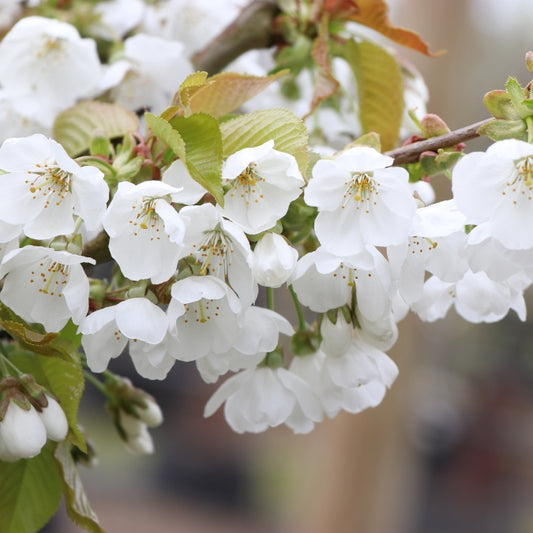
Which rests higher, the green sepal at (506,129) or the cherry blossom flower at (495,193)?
the green sepal at (506,129)

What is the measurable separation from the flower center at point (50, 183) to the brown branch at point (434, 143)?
22 cm

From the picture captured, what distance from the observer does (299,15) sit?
0.84 m

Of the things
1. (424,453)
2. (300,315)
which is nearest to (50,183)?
(300,315)

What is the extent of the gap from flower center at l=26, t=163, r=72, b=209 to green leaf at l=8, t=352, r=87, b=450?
0.11 meters

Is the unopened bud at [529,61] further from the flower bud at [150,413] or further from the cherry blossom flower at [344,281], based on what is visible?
the flower bud at [150,413]

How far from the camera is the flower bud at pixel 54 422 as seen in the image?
54cm

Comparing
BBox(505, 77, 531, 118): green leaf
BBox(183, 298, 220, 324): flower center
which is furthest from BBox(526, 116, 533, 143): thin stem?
BBox(183, 298, 220, 324): flower center

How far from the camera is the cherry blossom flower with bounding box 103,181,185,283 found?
1.57ft

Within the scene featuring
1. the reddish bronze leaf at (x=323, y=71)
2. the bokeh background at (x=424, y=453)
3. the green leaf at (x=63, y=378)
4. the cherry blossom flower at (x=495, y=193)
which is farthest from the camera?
the bokeh background at (x=424, y=453)

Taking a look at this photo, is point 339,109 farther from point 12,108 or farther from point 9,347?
point 9,347

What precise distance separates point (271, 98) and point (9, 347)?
47cm

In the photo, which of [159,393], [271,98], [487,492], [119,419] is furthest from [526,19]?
[119,419]

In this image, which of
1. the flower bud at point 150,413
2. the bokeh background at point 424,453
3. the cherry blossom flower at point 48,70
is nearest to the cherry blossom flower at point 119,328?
the flower bud at point 150,413

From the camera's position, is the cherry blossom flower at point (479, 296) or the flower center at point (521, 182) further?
the cherry blossom flower at point (479, 296)
